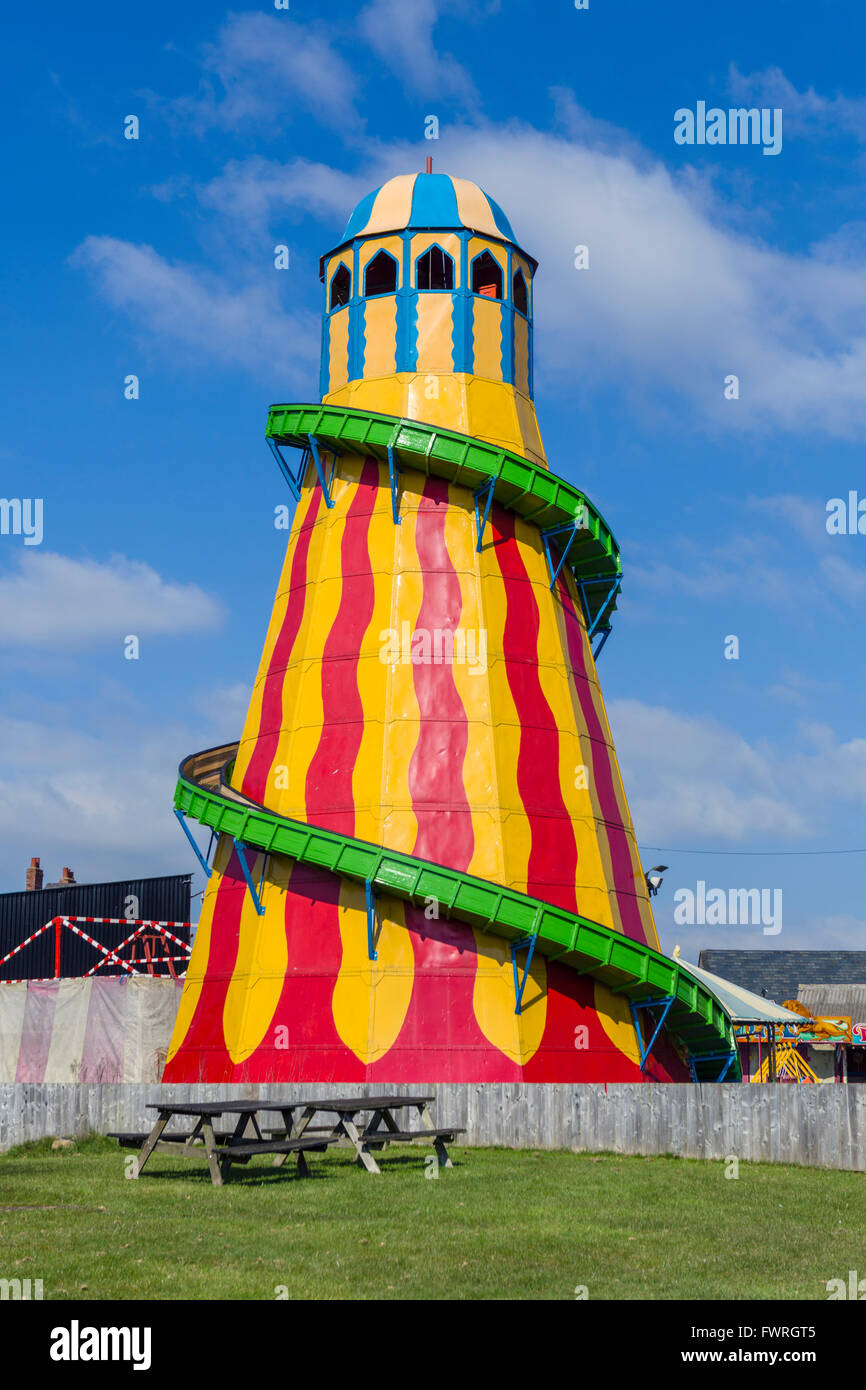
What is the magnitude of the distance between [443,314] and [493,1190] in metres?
24.4

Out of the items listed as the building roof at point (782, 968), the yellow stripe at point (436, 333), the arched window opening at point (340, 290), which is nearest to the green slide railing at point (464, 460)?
the yellow stripe at point (436, 333)

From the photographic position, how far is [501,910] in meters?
30.5

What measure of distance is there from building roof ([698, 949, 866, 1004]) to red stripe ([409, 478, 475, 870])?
45534mm

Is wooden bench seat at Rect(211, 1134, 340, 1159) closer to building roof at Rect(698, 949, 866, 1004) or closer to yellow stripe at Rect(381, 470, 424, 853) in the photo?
yellow stripe at Rect(381, 470, 424, 853)

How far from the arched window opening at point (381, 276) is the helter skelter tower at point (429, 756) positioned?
0.26ft

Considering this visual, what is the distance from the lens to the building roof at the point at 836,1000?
67.1 m

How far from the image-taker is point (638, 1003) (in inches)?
1289

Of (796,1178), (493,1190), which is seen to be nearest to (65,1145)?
(493,1190)

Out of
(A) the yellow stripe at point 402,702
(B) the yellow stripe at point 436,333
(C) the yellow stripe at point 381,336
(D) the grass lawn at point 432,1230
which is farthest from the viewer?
(C) the yellow stripe at point 381,336

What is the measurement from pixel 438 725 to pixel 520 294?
42.5ft

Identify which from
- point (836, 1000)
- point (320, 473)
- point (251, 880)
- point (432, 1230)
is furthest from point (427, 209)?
point (836, 1000)

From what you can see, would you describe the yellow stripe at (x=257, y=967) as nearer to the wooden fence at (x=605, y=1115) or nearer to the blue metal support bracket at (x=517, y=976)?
the wooden fence at (x=605, y=1115)

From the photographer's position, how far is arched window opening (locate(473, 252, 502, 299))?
38.4 metres
